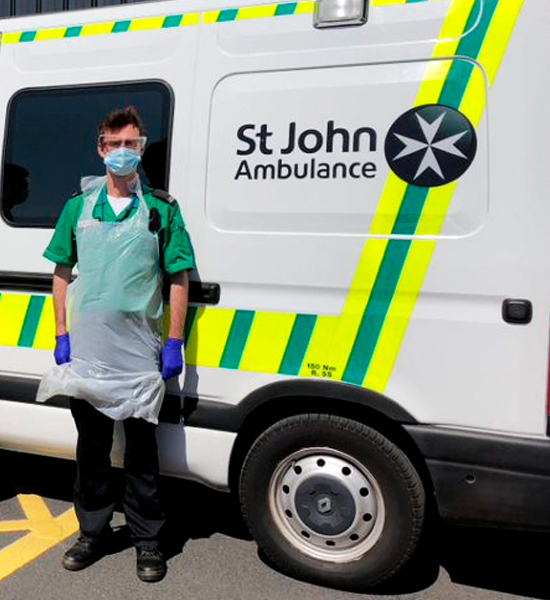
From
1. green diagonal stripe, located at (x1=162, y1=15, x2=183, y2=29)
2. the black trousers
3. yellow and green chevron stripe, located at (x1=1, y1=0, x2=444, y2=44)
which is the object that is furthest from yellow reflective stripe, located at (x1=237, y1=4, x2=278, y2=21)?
the black trousers

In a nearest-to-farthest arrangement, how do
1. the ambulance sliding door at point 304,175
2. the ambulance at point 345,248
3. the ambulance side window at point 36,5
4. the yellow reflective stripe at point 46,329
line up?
the ambulance at point 345,248 → the ambulance sliding door at point 304,175 → the yellow reflective stripe at point 46,329 → the ambulance side window at point 36,5

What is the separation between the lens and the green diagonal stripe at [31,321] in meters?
3.03

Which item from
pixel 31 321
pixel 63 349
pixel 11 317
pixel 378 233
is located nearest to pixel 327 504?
pixel 378 233

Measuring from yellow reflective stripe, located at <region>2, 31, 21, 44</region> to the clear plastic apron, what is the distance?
1.02 metres

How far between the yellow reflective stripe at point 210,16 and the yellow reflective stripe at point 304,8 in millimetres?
346

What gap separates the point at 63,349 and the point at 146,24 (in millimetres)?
1420

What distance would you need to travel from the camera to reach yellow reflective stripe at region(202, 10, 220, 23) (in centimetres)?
271

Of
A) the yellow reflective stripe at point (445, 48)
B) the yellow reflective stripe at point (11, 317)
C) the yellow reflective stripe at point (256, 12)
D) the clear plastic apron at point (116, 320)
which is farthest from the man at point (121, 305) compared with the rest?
the yellow reflective stripe at point (445, 48)

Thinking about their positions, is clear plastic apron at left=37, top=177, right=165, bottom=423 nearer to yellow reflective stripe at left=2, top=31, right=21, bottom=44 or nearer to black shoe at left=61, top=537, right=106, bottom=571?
black shoe at left=61, top=537, right=106, bottom=571

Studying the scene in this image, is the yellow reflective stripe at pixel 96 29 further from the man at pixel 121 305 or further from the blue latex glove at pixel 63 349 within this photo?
the blue latex glove at pixel 63 349

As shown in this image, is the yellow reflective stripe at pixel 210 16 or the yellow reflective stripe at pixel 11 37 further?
the yellow reflective stripe at pixel 11 37

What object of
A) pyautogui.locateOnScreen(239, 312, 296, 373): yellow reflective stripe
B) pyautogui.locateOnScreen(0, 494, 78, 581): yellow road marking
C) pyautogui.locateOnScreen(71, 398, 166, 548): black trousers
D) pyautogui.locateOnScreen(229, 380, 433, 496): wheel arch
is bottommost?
pyautogui.locateOnScreen(0, 494, 78, 581): yellow road marking

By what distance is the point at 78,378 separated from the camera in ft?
8.79

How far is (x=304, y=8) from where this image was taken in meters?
2.57
